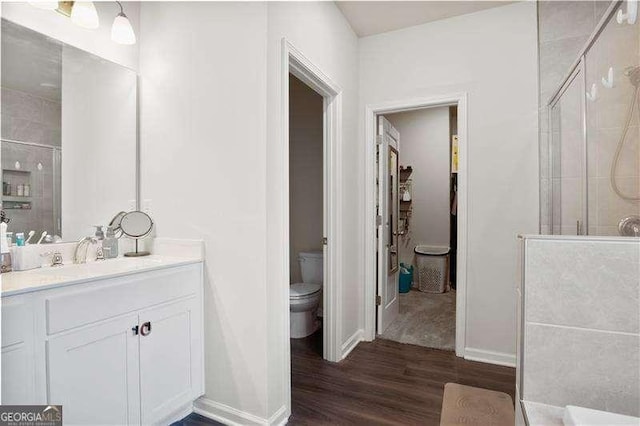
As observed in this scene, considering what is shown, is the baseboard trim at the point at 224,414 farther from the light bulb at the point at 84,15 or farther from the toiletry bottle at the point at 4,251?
the light bulb at the point at 84,15

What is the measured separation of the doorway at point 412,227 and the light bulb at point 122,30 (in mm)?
1816

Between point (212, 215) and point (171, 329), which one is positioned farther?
point (212, 215)

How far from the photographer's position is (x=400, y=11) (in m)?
2.50

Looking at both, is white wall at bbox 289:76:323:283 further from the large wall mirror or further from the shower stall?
the shower stall

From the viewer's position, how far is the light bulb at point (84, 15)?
5.61ft

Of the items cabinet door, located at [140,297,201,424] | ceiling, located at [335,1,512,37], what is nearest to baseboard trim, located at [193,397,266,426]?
cabinet door, located at [140,297,201,424]

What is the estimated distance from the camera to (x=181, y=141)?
190cm

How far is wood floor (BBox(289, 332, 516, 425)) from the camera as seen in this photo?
1.81m

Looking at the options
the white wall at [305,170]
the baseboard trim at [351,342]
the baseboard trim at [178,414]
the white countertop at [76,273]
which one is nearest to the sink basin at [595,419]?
the white countertop at [76,273]

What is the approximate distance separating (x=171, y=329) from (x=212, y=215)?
62 cm

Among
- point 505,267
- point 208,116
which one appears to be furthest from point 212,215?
point 505,267

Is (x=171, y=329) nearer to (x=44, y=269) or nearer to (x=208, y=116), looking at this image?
(x=44, y=269)

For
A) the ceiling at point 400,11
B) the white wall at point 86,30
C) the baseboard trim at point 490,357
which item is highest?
the ceiling at point 400,11

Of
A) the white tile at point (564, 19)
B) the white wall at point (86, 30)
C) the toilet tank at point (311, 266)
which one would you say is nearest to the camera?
the white wall at point (86, 30)
